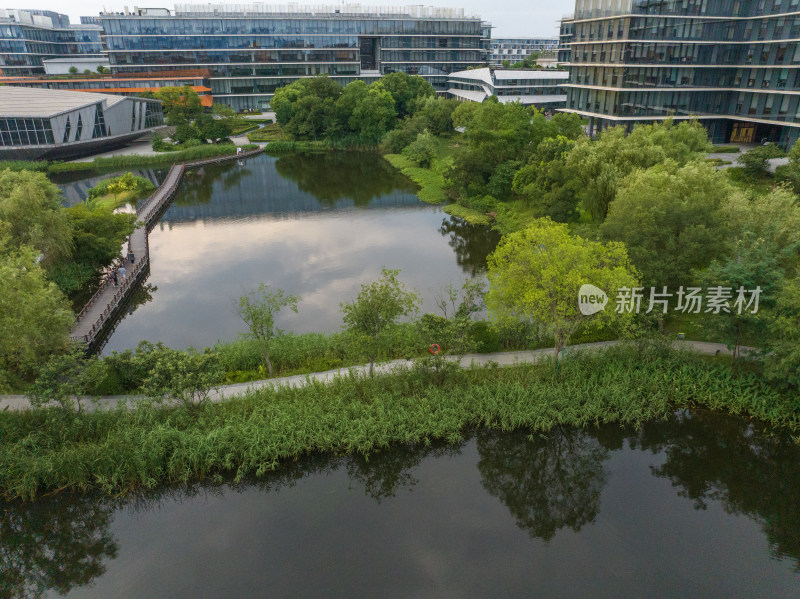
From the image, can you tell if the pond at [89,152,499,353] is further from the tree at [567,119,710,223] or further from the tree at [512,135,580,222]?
the tree at [567,119,710,223]

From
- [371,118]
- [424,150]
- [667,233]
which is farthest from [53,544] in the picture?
[371,118]

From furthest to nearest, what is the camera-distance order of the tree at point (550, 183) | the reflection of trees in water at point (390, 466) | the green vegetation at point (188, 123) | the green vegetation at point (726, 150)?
the green vegetation at point (188, 123) → the green vegetation at point (726, 150) → the tree at point (550, 183) → the reflection of trees in water at point (390, 466)

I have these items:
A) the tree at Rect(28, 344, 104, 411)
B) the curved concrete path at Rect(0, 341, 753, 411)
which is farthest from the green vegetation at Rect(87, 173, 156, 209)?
the tree at Rect(28, 344, 104, 411)

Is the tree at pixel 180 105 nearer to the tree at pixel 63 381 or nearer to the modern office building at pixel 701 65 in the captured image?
the modern office building at pixel 701 65

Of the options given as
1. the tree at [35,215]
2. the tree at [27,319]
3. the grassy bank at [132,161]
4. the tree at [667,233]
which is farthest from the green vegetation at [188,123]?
the tree at [667,233]

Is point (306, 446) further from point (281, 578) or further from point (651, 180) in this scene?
point (651, 180)

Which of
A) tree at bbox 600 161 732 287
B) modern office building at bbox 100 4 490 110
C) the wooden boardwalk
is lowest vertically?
the wooden boardwalk
